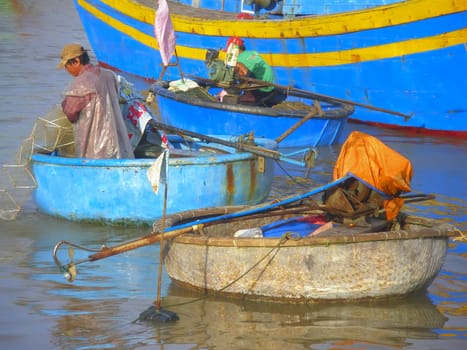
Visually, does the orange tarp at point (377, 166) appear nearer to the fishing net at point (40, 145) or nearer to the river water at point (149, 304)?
the river water at point (149, 304)

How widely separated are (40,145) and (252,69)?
3.87 meters

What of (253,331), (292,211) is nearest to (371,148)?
(292,211)

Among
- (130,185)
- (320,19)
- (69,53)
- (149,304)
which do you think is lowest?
(149,304)

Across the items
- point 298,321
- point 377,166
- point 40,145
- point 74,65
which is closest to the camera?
point 298,321

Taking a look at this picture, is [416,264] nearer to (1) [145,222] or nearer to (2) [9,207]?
(1) [145,222]

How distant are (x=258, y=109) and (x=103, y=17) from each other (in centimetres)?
809

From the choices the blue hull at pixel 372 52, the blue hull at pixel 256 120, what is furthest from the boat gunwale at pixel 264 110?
the blue hull at pixel 372 52

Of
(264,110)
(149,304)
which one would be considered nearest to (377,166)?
(149,304)

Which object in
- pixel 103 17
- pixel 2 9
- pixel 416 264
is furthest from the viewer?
pixel 2 9

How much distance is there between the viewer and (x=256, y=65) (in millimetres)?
11891

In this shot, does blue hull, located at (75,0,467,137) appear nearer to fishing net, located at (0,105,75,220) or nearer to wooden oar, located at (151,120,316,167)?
wooden oar, located at (151,120,316,167)

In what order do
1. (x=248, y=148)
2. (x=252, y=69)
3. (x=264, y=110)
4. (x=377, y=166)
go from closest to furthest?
1. (x=377, y=166)
2. (x=248, y=148)
3. (x=264, y=110)
4. (x=252, y=69)

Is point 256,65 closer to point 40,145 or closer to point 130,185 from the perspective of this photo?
point 40,145

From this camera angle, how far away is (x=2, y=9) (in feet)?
96.3
